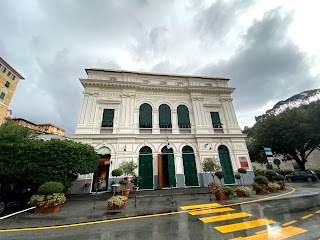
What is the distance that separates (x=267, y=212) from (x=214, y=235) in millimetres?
3857

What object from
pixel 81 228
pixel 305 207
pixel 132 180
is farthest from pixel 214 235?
pixel 132 180

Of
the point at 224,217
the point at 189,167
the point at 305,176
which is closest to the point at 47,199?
the point at 224,217

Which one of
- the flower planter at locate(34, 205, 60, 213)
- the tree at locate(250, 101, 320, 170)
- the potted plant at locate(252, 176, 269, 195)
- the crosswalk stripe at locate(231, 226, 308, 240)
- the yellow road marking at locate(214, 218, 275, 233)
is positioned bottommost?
the crosswalk stripe at locate(231, 226, 308, 240)

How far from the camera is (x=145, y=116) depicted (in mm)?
16438

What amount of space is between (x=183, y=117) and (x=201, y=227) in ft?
42.5

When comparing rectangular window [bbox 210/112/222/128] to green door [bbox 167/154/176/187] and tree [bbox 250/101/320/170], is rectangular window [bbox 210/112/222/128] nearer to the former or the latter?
green door [bbox 167/154/176/187]

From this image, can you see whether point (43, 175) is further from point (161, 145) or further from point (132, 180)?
point (161, 145)

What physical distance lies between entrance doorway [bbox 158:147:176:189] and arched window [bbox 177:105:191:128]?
3.54 meters

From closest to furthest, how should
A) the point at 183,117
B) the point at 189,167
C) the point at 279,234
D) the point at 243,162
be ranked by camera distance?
the point at 279,234
the point at 189,167
the point at 243,162
the point at 183,117

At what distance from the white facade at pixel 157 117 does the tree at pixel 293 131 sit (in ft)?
35.4

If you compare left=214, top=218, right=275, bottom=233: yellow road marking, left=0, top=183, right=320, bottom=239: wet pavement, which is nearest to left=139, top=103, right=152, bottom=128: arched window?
left=0, top=183, right=320, bottom=239: wet pavement

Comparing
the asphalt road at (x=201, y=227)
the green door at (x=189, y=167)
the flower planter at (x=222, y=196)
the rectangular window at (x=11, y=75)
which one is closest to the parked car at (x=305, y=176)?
the green door at (x=189, y=167)

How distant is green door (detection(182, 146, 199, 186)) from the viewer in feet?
47.6

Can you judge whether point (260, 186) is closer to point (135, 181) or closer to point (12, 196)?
point (135, 181)
